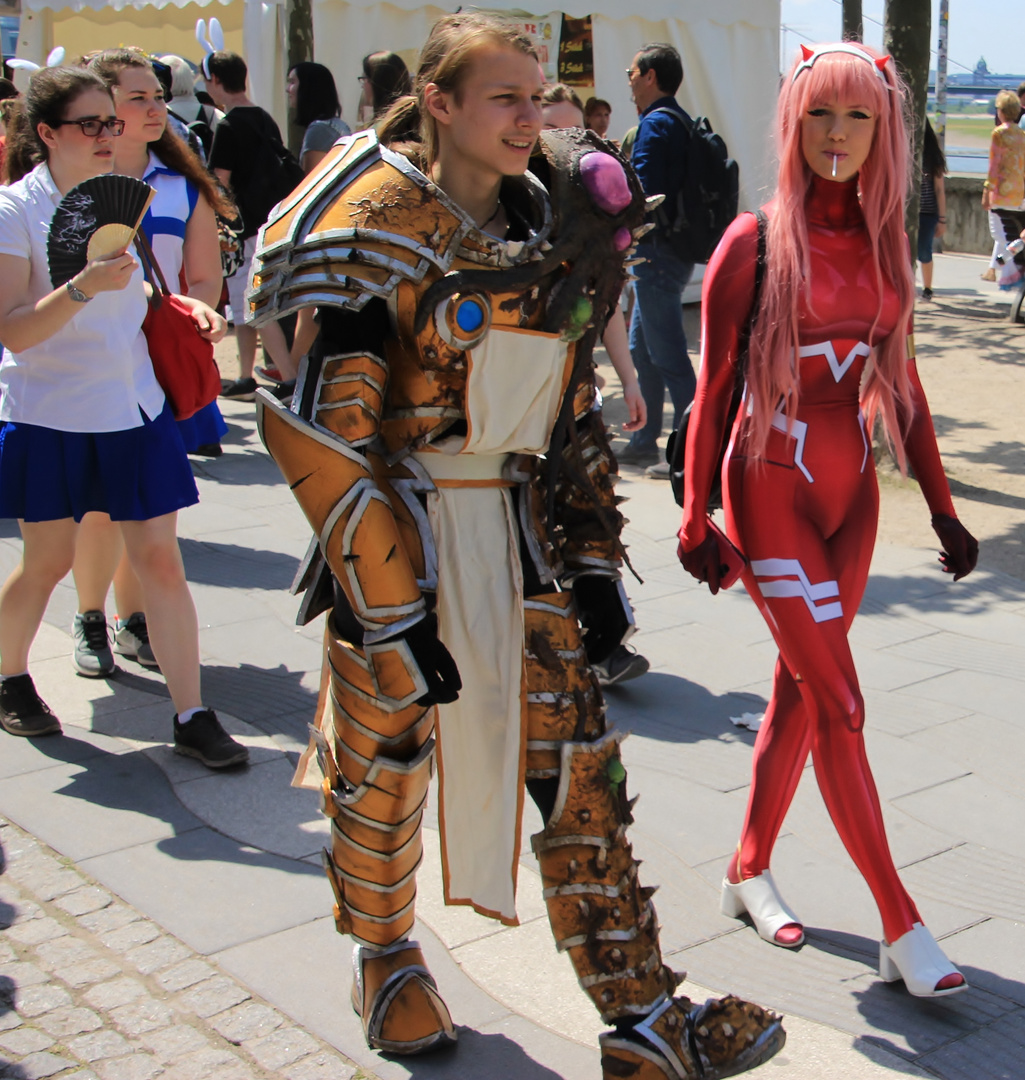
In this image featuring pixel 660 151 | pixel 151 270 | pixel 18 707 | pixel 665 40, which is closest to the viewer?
pixel 151 270

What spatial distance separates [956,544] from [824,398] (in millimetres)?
498

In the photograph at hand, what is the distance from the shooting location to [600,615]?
288 cm

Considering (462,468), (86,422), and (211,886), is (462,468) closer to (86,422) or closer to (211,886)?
(211,886)

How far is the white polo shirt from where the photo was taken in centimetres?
405

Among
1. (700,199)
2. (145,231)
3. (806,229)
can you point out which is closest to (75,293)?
(145,231)

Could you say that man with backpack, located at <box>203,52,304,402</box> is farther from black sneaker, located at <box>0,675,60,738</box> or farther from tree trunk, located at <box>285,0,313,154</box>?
black sneaker, located at <box>0,675,60,738</box>

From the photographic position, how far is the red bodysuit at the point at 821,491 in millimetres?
3049

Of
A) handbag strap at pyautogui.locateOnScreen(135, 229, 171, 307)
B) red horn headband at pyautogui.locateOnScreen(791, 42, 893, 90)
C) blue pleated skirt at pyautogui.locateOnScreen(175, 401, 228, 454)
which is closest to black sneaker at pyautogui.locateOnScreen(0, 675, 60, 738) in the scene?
blue pleated skirt at pyautogui.locateOnScreen(175, 401, 228, 454)

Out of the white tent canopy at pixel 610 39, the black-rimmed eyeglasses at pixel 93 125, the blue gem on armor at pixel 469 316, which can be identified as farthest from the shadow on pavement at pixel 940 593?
the white tent canopy at pixel 610 39

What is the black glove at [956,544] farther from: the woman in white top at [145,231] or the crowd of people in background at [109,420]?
the woman in white top at [145,231]

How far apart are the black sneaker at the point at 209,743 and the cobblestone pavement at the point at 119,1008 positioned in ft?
2.35

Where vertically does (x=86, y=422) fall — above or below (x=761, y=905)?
above

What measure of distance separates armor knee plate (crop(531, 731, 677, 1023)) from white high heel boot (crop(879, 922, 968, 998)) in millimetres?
619

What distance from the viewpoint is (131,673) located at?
5.01 metres
